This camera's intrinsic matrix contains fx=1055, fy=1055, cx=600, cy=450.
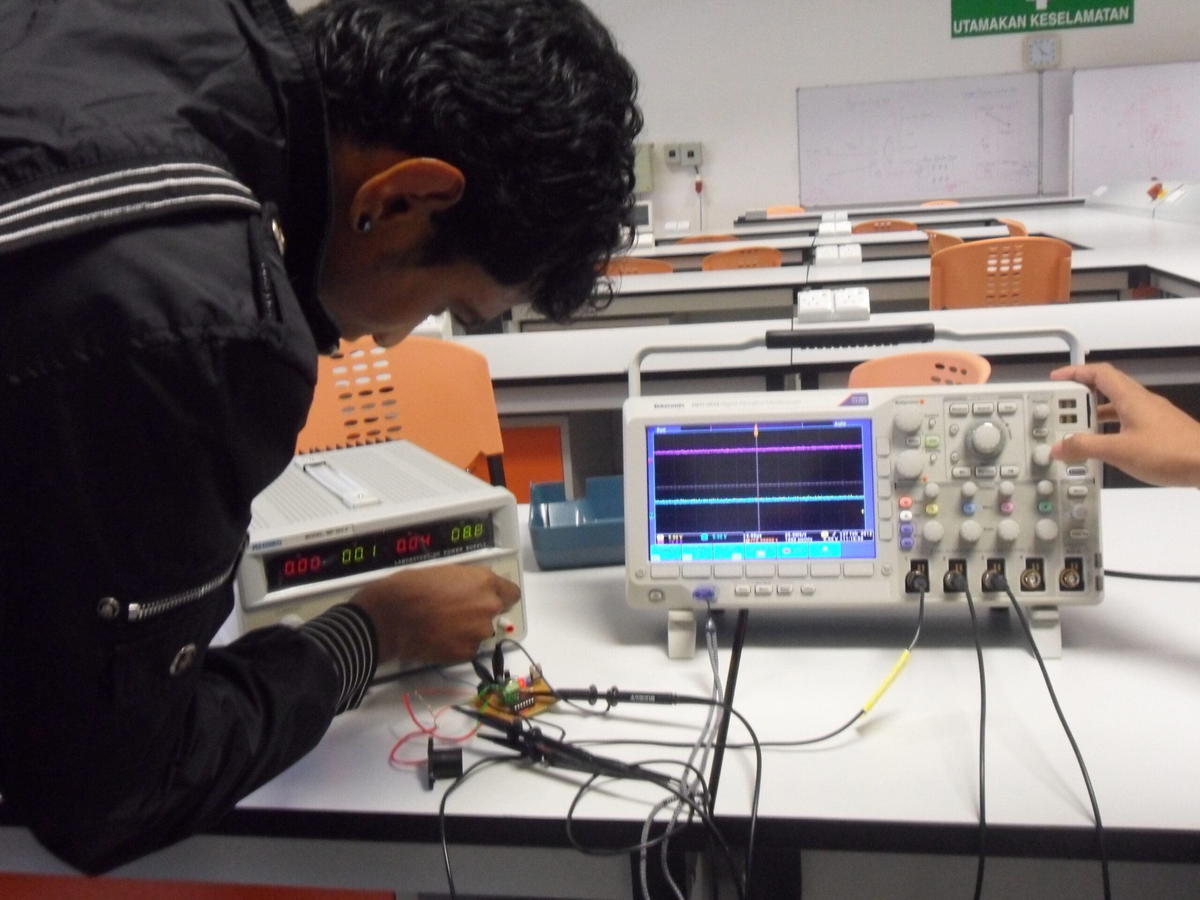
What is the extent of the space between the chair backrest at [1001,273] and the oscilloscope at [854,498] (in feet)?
7.92

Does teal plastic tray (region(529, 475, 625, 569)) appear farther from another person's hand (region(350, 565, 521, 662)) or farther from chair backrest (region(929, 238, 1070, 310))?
chair backrest (region(929, 238, 1070, 310))

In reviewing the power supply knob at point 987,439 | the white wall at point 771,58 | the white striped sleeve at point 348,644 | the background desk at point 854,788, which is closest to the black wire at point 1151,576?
the background desk at point 854,788

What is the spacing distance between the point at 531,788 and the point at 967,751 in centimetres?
37

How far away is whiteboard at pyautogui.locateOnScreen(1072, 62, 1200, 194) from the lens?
7.99 meters

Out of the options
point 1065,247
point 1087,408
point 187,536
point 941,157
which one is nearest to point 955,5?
point 941,157

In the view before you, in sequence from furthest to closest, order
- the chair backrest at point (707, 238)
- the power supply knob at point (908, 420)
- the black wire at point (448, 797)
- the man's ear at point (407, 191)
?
the chair backrest at point (707, 238) → the power supply knob at point (908, 420) → the black wire at point (448, 797) → the man's ear at point (407, 191)

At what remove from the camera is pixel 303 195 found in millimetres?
731

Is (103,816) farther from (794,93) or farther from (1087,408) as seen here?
(794,93)

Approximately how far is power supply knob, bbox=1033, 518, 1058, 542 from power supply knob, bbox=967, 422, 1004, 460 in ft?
0.27

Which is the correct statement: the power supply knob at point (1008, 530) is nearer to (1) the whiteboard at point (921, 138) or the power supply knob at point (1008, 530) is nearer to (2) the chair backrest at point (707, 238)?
(2) the chair backrest at point (707, 238)

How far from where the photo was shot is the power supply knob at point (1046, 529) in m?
1.04

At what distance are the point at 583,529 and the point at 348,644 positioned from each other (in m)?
0.45

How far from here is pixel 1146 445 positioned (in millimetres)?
1013

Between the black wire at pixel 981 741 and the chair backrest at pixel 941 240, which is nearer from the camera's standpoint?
the black wire at pixel 981 741
